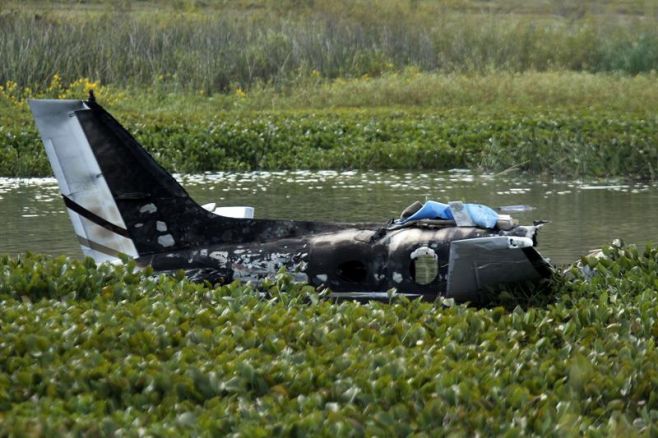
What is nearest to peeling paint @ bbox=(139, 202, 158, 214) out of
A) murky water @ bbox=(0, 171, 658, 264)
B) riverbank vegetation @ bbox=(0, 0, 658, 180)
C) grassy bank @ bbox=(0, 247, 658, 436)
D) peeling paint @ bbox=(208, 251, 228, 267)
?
peeling paint @ bbox=(208, 251, 228, 267)

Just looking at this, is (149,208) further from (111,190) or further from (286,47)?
(286,47)

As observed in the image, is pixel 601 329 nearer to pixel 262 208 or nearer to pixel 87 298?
pixel 87 298

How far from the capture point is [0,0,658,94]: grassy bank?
34406 millimetres

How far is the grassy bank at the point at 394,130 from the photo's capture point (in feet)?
83.8

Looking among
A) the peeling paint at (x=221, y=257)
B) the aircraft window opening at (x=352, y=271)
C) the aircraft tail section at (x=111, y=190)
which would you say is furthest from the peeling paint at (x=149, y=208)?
the aircraft window opening at (x=352, y=271)

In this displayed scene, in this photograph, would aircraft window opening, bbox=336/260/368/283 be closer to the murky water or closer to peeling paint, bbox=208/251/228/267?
peeling paint, bbox=208/251/228/267

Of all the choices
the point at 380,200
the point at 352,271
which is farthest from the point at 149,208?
the point at 380,200

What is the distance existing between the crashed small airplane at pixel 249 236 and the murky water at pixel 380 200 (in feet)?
15.9

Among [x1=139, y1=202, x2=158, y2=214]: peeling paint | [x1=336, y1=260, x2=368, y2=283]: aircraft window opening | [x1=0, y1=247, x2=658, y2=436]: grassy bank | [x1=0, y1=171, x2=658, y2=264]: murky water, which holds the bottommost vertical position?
[x1=0, y1=171, x2=658, y2=264]: murky water

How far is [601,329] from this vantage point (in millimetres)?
9719

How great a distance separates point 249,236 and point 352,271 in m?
1.17

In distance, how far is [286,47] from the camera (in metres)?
36.3

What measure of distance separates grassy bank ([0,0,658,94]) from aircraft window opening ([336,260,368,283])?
22400mm

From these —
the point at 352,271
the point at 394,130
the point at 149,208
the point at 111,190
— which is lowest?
the point at 394,130
